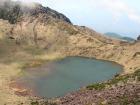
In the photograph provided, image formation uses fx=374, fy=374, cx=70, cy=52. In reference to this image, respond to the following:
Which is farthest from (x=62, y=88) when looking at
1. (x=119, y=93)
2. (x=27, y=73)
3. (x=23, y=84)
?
(x=119, y=93)

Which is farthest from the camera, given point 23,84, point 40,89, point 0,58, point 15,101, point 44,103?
point 0,58

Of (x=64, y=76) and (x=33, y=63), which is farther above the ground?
(x=33, y=63)

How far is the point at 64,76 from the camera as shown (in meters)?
150

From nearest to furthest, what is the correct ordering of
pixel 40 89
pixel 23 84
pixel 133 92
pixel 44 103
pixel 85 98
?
pixel 133 92, pixel 85 98, pixel 44 103, pixel 40 89, pixel 23 84

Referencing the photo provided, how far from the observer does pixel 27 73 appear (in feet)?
506

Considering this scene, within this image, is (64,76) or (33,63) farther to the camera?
(33,63)

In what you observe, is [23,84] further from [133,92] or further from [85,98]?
[133,92]

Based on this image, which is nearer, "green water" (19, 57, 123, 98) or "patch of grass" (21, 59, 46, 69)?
"green water" (19, 57, 123, 98)

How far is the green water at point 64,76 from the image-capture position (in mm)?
124412

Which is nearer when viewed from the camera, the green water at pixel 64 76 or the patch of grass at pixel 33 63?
the green water at pixel 64 76

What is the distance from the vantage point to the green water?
408 feet

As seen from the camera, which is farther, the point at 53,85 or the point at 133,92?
the point at 53,85

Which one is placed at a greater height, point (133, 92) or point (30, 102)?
point (133, 92)

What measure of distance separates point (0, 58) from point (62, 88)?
211ft
